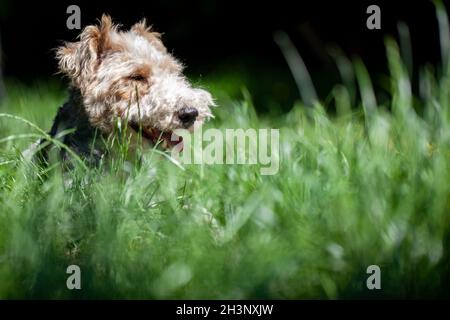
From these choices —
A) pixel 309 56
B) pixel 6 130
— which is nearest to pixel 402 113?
pixel 6 130

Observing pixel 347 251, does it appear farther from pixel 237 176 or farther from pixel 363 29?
pixel 363 29

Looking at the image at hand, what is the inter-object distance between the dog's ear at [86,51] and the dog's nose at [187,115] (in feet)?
1.68

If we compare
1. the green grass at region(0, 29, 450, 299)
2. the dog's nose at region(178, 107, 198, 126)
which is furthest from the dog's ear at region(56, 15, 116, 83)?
the green grass at region(0, 29, 450, 299)

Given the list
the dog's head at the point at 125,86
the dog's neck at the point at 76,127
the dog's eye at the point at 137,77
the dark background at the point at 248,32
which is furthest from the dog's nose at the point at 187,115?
the dark background at the point at 248,32

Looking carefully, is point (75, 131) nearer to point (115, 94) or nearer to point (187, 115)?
point (115, 94)

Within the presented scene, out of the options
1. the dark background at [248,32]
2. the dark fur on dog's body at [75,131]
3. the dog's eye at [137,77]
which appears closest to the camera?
the dark fur on dog's body at [75,131]

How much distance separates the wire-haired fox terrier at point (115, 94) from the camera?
3820mm

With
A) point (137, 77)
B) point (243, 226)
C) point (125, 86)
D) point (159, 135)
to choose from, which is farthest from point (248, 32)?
point (243, 226)

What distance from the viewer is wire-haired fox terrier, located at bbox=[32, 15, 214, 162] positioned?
3.82 m

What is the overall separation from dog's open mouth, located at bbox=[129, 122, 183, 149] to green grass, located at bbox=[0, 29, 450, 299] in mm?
450

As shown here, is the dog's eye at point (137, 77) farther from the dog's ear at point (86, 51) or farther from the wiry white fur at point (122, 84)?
the dog's ear at point (86, 51)

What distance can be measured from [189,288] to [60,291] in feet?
1.37

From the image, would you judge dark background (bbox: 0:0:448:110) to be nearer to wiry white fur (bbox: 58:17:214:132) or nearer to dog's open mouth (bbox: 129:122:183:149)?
wiry white fur (bbox: 58:17:214:132)

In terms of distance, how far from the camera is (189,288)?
2484mm
